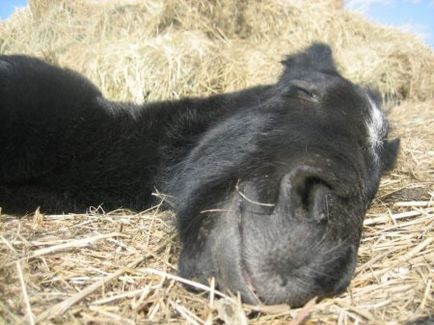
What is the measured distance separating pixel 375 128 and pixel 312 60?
3.89 feet

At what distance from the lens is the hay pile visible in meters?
1.68

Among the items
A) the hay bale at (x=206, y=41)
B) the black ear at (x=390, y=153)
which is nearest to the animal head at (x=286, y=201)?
the black ear at (x=390, y=153)

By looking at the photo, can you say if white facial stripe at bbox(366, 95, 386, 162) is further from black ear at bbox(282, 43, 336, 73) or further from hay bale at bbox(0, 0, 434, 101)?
hay bale at bbox(0, 0, 434, 101)

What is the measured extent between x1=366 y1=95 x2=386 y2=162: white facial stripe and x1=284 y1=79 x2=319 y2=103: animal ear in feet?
0.97

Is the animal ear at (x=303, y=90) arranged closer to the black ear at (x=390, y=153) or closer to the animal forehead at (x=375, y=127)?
the animal forehead at (x=375, y=127)

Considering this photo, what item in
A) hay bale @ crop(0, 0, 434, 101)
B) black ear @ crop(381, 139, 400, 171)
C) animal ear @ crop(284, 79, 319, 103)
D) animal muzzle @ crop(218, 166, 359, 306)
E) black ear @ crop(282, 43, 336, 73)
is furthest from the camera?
hay bale @ crop(0, 0, 434, 101)

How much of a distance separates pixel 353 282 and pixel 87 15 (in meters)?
8.26

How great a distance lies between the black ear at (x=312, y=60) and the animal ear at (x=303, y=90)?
78 centimetres

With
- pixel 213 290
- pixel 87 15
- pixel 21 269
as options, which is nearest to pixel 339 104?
pixel 213 290

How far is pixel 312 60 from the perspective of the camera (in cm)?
339

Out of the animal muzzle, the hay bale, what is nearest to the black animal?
the animal muzzle

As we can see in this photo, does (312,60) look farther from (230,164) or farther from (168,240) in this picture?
(168,240)

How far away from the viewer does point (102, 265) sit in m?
2.08

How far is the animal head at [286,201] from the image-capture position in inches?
66.0
